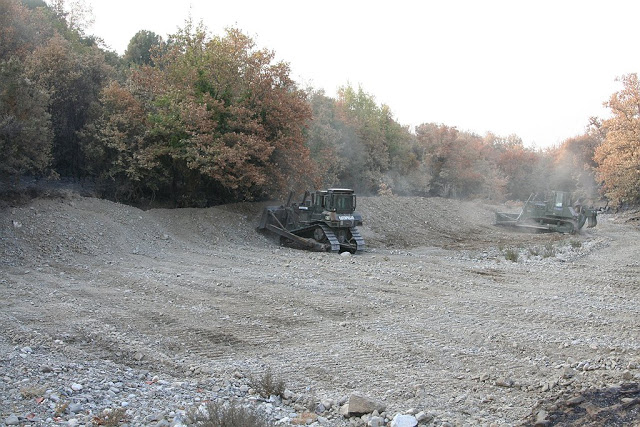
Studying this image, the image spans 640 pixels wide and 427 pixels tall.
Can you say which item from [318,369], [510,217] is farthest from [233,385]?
[510,217]

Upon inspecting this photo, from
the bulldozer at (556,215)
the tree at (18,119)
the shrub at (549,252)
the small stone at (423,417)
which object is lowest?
the small stone at (423,417)

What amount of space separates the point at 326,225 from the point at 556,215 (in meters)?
12.6

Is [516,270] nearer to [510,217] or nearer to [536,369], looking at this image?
[536,369]

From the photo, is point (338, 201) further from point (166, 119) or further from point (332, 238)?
point (166, 119)

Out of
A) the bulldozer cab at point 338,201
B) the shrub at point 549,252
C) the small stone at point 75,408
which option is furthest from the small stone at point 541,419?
the bulldozer cab at point 338,201

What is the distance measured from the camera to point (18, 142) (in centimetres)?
1652

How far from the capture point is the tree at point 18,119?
1606 cm

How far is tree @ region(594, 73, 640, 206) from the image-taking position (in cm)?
3516

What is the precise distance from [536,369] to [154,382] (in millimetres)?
4802

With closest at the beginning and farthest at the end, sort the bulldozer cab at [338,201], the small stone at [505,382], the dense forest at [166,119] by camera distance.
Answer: the small stone at [505,382] → the bulldozer cab at [338,201] → the dense forest at [166,119]

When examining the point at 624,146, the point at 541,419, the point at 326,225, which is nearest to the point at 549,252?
the point at 326,225

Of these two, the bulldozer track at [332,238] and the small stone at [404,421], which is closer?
the small stone at [404,421]

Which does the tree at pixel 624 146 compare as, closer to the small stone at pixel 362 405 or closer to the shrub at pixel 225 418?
the small stone at pixel 362 405

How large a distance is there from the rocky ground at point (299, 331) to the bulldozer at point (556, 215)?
8.16 meters
